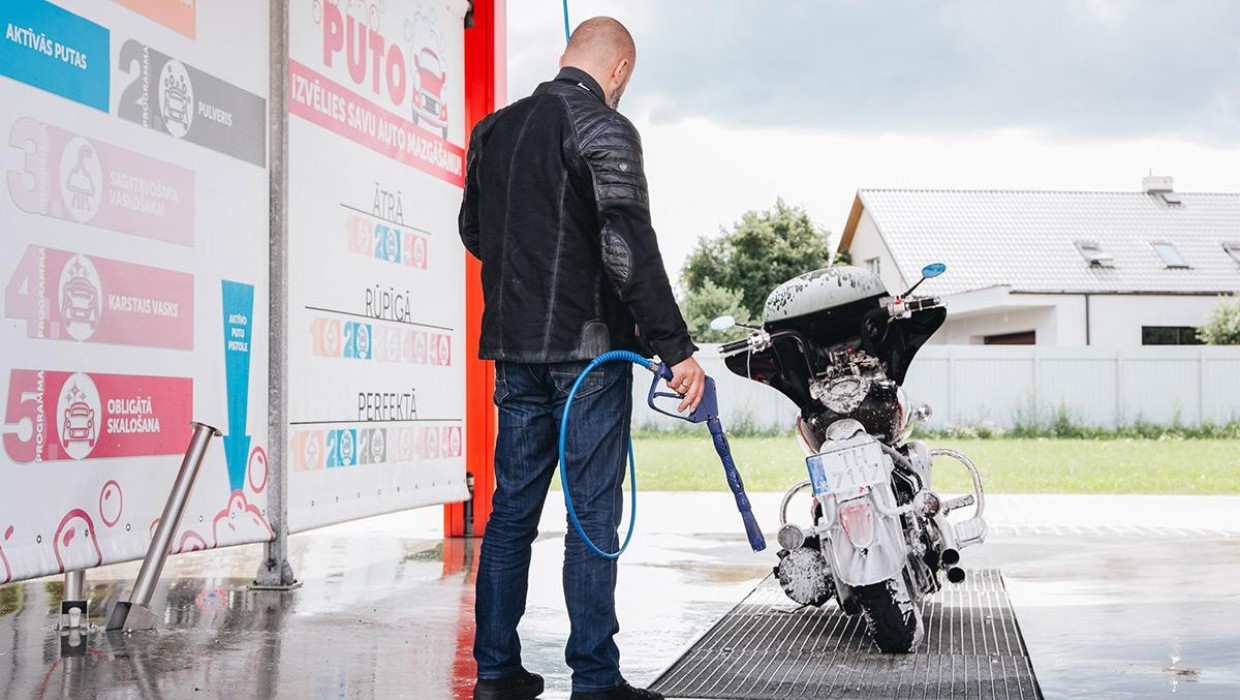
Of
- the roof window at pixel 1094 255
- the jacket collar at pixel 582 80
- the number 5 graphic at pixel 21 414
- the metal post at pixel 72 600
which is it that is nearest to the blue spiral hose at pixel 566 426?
the jacket collar at pixel 582 80

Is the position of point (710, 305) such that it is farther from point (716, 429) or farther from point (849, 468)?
point (716, 429)

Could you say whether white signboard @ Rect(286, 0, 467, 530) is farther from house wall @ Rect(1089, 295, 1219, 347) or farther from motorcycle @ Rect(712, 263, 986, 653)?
house wall @ Rect(1089, 295, 1219, 347)

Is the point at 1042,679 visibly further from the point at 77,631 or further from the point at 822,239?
the point at 822,239

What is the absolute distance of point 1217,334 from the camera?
26.6 meters

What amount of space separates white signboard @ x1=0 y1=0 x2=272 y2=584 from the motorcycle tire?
8.01 feet

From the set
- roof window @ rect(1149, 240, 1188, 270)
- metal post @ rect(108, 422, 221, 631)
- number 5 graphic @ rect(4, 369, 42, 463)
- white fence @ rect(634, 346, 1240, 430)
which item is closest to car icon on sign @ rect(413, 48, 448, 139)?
metal post @ rect(108, 422, 221, 631)

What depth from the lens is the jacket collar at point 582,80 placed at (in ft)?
12.0

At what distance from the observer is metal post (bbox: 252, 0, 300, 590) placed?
19.2ft

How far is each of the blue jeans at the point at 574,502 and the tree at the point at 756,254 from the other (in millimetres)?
37413

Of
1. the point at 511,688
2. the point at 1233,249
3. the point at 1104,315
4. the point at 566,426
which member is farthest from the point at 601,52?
the point at 1233,249

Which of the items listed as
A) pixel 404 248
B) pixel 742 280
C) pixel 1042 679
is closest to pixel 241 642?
pixel 1042 679

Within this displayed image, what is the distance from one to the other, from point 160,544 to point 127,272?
0.92m

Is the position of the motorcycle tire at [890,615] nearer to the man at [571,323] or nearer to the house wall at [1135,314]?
the man at [571,323]

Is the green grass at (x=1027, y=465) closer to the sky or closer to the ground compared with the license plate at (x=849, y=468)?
closer to the ground
